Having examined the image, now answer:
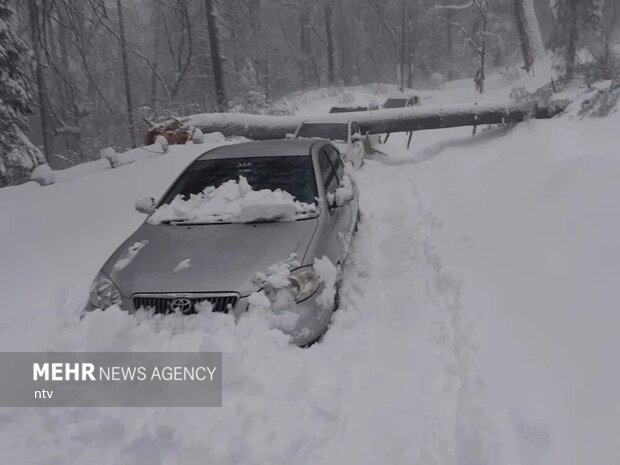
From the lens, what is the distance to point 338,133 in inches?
514

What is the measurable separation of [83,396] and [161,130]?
1090 cm

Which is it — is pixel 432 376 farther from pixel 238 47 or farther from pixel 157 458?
pixel 238 47

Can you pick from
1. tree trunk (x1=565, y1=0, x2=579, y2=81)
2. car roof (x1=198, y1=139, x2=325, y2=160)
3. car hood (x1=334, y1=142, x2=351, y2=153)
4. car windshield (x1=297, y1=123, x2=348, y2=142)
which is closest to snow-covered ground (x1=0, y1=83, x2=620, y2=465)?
car roof (x1=198, y1=139, x2=325, y2=160)

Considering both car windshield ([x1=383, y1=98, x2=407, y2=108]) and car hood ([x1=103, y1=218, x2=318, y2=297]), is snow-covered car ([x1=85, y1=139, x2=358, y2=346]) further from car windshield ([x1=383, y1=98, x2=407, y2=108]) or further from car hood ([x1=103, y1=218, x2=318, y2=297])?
car windshield ([x1=383, y1=98, x2=407, y2=108])

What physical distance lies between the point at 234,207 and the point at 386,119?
1137 cm

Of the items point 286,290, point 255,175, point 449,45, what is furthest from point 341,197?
point 449,45

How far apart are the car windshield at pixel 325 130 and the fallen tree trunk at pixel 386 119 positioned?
1.67 feet

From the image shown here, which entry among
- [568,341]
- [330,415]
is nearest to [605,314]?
[568,341]

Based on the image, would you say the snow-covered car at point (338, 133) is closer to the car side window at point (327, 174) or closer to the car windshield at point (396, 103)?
the car side window at point (327, 174)

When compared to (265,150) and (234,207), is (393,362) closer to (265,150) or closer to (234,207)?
(234,207)

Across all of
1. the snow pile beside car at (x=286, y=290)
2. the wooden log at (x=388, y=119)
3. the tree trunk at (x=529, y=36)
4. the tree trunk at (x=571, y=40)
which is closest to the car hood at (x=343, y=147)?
the wooden log at (x=388, y=119)

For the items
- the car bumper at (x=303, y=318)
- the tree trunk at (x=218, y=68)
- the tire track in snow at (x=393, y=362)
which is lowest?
the tire track in snow at (x=393, y=362)

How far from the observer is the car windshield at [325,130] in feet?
42.5

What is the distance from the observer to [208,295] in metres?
3.76
